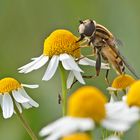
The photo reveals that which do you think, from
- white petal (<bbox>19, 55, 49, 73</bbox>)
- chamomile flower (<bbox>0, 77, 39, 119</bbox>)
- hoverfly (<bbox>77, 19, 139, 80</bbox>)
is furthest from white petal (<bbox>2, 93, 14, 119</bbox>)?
hoverfly (<bbox>77, 19, 139, 80</bbox>)

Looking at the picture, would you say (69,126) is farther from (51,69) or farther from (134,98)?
(51,69)

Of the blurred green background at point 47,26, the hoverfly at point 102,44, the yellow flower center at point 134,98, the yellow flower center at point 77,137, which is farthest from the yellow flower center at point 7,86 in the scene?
the blurred green background at point 47,26

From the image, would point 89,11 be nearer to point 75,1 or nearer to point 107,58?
point 75,1

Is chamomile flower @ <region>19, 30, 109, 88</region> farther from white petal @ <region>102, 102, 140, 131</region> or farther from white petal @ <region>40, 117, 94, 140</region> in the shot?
white petal @ <region>40, 117, 94, 140</region>

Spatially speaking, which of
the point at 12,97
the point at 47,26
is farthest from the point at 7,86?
the point at 47,26

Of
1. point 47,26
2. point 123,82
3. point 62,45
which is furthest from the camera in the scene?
point 47,26
